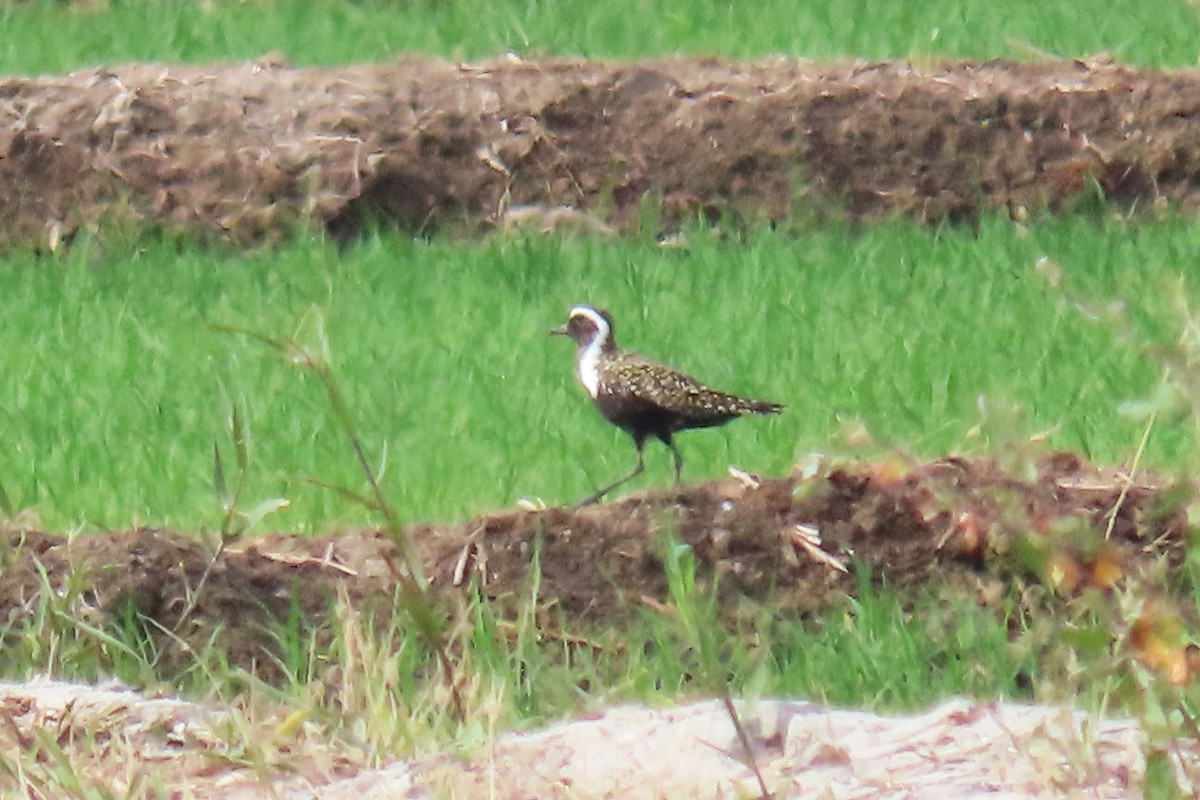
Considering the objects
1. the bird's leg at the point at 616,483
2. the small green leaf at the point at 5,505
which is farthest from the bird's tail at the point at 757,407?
the small green leaf at the point at 5,505

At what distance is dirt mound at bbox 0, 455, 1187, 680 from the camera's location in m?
5.30

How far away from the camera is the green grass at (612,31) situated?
1273 centimetres

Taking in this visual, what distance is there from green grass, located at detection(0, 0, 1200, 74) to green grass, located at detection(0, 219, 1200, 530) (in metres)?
2.74

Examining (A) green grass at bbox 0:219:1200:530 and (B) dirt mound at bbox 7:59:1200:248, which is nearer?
(A) green grass at bbox 0:219:1200:530

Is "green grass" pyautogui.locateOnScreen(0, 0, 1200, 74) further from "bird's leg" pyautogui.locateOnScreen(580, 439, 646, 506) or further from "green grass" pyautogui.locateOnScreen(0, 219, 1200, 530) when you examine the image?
"bird's leg" pyautogui.locateOnScreen(580, 439, 646, 506)

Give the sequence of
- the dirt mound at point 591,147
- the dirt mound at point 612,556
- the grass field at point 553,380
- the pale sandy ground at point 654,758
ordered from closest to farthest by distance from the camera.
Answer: the pale sandy ground at point 654,758 < the grass field at point 553,380 < the dirt mound at point 612,556 < the dirt mound at point 591,147

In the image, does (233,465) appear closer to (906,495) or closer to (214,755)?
(906,495)

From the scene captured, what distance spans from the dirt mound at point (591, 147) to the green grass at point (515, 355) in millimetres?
397

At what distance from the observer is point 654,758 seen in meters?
3.90

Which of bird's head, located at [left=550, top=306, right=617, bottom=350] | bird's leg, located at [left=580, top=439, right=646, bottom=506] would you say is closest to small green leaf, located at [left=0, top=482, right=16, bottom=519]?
bird's leg, located at [left=580, top=439, right=646, bottom=506]

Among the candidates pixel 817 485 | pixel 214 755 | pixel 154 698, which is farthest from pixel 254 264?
pixel 214 755

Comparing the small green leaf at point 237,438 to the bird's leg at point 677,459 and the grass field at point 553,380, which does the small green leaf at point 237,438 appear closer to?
the grass field at point 553,380

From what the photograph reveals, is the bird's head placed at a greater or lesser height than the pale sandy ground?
lesser

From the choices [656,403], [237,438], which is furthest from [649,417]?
[237,438]
